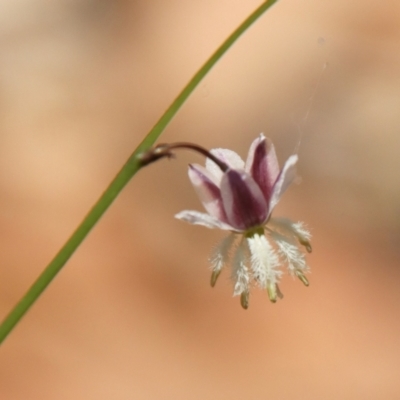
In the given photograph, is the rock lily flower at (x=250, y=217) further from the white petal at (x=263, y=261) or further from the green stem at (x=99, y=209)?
the green stem at (x=99, y=209)

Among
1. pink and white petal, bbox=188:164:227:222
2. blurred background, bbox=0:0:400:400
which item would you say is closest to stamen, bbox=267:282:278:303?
pink and white petal, bbox=188:164:227:222

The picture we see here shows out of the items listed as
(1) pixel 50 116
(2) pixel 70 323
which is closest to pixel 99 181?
(1) pixel 50 116

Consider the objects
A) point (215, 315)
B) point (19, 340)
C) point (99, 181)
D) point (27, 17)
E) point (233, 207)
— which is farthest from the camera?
point (27, 17)

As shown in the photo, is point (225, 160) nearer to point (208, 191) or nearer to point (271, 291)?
point (208, 191)

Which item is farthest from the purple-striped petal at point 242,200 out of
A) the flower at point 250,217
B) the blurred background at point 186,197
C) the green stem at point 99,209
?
the blurred background at point 186,197

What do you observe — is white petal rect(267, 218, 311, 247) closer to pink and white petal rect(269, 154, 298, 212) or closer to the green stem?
pink and white petal rect(269, 154, 298, 212)

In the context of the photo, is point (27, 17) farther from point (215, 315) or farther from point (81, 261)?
point (215, 315)

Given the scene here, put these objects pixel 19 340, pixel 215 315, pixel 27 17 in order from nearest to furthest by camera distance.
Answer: pixel 19 340 < pixel 215 315 < pixel 27 17

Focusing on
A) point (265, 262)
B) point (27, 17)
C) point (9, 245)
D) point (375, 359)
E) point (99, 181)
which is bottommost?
point (265, 262)
